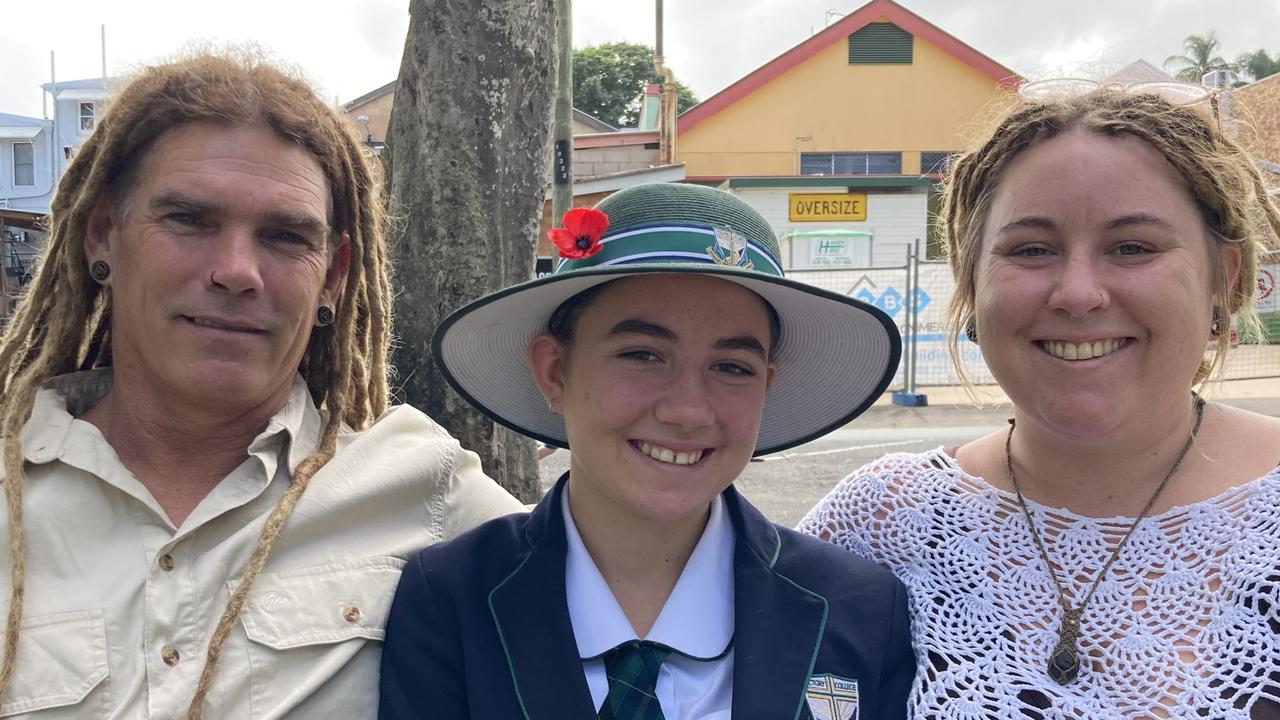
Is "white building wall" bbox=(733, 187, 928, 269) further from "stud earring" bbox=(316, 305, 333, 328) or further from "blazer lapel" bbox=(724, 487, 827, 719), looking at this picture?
"blazer lapel" bbox=(724, 487, 827, 719)

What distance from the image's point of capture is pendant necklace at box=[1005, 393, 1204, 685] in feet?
6.40

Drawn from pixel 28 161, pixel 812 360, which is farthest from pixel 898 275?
pixel 28 161

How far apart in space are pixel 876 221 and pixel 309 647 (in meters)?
18.3

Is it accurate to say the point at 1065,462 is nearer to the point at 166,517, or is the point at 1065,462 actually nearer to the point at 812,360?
the point at 812,360

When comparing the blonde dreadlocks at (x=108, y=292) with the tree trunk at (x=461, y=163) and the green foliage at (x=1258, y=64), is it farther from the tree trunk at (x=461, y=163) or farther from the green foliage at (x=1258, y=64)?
the green foliage at (x=1258, y=64)

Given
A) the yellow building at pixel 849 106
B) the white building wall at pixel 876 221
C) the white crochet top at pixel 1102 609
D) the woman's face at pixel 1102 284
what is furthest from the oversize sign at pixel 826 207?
the woman's face at pixel 1102 284

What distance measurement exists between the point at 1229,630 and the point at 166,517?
2.14 m

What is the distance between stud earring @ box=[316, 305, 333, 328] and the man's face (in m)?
0.15

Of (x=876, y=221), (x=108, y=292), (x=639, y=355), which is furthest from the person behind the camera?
(x=876, y=221)

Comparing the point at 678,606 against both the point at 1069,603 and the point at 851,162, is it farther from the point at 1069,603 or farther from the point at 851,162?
the point at 851,162

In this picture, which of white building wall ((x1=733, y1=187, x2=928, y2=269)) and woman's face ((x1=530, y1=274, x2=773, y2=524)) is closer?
woman's face ((x1=530, y1=274, x2=773, y2=524))

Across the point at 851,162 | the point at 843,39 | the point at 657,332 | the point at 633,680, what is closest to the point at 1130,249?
the point at 657,332

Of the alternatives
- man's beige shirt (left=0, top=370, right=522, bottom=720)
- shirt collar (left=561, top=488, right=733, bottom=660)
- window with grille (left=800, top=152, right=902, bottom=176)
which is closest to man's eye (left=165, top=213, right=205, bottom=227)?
man's beige shirt (left=0, top=370, right=522, bottom=720)

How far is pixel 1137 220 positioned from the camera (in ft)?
6.37
